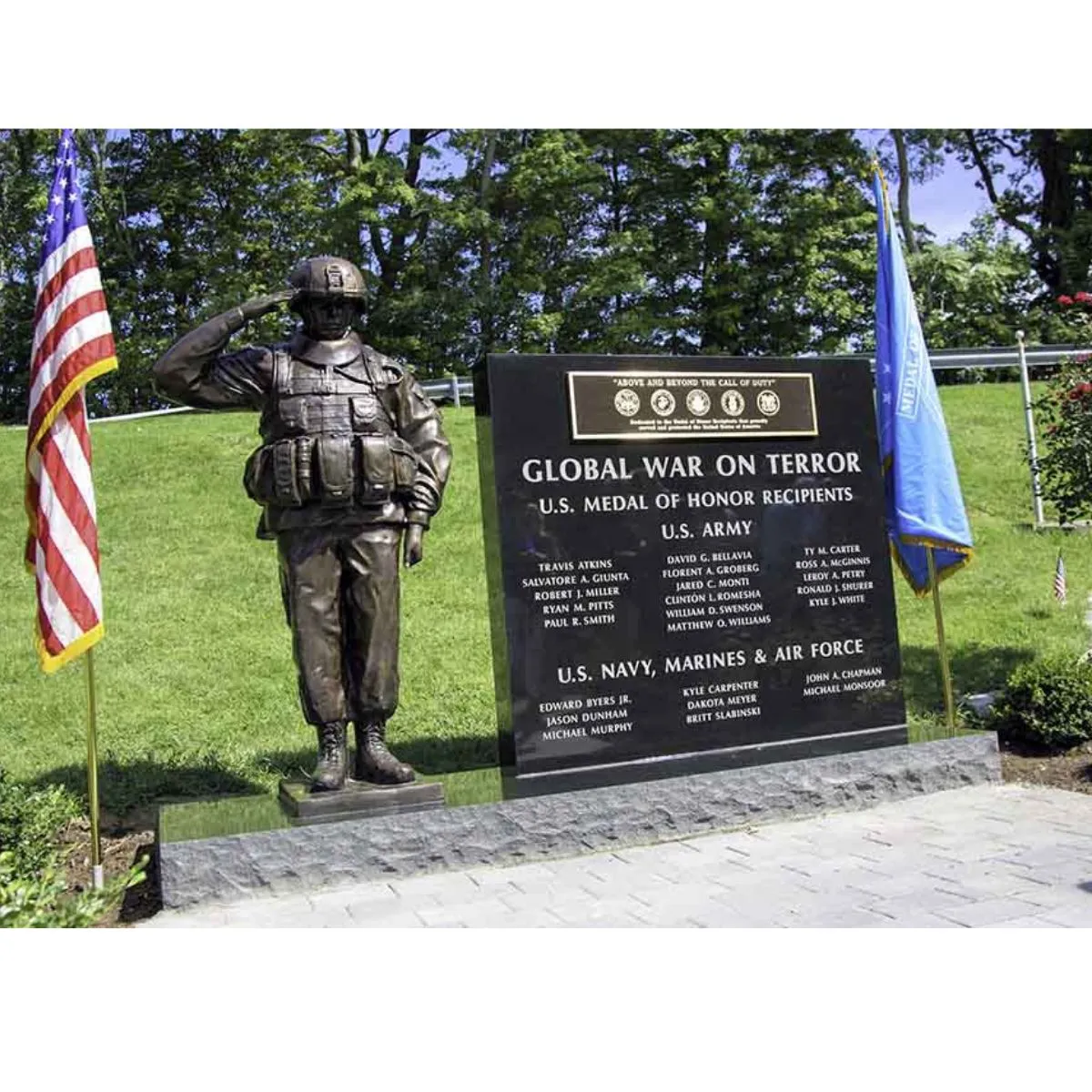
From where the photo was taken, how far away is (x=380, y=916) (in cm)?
515

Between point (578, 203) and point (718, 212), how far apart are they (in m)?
4.13

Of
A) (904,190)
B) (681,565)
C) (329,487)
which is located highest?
Result: (904,190)

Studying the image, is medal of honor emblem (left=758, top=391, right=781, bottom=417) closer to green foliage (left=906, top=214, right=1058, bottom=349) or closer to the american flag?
the american flag

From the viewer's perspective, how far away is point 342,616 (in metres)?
6.04

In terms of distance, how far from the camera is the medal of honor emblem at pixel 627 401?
692 centimetres

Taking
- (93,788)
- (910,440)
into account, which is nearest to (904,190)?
(910,440)

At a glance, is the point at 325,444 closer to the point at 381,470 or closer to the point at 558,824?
the point at 381,470

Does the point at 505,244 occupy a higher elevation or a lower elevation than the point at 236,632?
higher

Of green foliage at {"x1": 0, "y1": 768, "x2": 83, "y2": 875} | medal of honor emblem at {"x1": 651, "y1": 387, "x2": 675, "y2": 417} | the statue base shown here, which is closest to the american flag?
green foliage at {"x1": 0, "y1": 768, "x2": 83, "y2": 875}

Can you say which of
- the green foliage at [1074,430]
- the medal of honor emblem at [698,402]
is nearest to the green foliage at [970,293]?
the green foliage at [1074,430]

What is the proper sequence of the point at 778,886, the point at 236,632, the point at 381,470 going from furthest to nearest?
the point at 236,632 < the point at 381,470 < the point at 778,886

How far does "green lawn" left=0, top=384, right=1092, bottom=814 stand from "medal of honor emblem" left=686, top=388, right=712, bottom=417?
8.33ft

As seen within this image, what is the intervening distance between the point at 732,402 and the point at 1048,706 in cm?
325

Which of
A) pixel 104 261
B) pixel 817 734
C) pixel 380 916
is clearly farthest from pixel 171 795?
pixel 104 261
